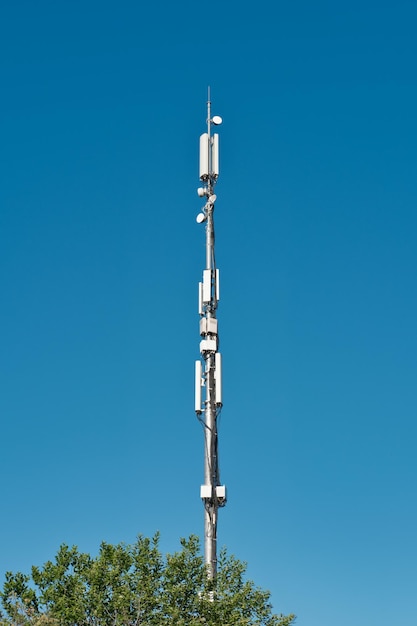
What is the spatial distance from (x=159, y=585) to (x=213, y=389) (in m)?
6.27

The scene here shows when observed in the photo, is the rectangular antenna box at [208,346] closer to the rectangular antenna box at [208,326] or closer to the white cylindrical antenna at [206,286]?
the rectangular antenna box at [208,326]

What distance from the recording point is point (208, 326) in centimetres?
3875

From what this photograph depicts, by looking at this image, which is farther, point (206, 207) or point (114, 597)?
point (206, 207)

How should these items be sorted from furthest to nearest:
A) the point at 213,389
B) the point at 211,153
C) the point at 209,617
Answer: the point at 211,153 → the point at 213,389 → the point at 209,617

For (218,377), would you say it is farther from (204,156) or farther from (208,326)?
(204,156)

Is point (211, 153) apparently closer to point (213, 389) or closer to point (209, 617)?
point (213, 389)

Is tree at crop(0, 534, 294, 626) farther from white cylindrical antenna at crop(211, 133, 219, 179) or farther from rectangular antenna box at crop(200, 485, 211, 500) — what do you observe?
white cylindrical antenna at crop(211, 133, 219, 179)

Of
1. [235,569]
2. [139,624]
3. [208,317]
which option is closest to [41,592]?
[139,624]

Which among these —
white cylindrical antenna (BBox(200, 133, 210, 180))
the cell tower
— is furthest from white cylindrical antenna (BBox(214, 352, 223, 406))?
white cylindrical antenna (BBox(200, 133, 210, 180))

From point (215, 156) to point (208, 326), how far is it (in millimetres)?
5959

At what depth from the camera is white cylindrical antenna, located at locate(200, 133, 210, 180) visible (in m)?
40.6

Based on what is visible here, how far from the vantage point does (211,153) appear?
40.9 meters

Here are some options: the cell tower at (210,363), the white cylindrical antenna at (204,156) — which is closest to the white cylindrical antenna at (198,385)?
the cell tower at (210,363)

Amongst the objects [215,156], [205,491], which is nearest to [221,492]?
[205,491]
